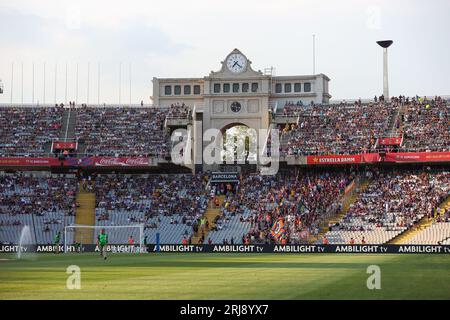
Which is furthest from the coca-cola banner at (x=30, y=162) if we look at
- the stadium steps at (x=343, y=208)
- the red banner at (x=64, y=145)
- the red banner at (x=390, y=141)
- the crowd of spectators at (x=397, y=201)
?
the red banner at (x=390, y=141)

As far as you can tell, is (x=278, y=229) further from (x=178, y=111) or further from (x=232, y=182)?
(x=178, y=111)

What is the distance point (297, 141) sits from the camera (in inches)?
3342

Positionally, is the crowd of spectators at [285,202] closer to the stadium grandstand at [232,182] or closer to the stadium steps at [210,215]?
the stadium grandstand at [232,182]

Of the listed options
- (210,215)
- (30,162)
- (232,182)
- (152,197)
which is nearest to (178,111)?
(232,182)

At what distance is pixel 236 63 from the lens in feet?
302

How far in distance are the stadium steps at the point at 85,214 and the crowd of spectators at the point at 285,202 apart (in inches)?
454

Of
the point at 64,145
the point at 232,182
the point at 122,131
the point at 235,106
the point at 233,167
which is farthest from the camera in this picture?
the point at 235,106

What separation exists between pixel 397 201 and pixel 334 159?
28.5 feet

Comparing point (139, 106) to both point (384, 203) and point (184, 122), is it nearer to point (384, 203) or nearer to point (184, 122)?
point (184, 122)

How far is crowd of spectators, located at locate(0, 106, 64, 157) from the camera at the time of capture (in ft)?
281

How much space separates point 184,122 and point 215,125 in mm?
4316

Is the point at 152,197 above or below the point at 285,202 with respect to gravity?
above

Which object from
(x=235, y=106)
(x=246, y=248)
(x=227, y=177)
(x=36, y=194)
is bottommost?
(x=246, y=248)
